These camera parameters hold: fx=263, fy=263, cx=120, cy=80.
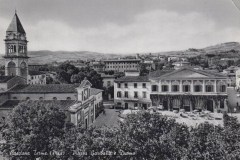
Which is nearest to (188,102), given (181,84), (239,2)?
(181,84)

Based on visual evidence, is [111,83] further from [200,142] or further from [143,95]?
[200,142]

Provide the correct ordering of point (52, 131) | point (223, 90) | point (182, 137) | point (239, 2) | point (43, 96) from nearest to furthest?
point (239, 2) < point (182, 137) < point (52, 131) < point (43, 96) < point (223, 90)

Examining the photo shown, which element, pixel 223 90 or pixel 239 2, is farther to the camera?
pixel 223 90

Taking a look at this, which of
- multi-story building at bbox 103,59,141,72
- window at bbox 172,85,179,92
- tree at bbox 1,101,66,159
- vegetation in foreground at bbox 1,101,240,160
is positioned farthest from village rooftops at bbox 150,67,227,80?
multi-story building at bbox 103,59,141,72

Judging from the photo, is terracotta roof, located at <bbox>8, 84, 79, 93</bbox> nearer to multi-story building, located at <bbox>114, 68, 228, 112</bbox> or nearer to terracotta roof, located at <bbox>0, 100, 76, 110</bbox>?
terracotta roof, located at <bbox>0, 100, 76, 110</bbox>

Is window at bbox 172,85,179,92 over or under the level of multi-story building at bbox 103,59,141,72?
under

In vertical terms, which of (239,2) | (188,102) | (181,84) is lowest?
(188,102)

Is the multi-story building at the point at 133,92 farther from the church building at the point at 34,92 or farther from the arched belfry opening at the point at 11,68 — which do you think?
the arched belfry opening at the point at 11,68
